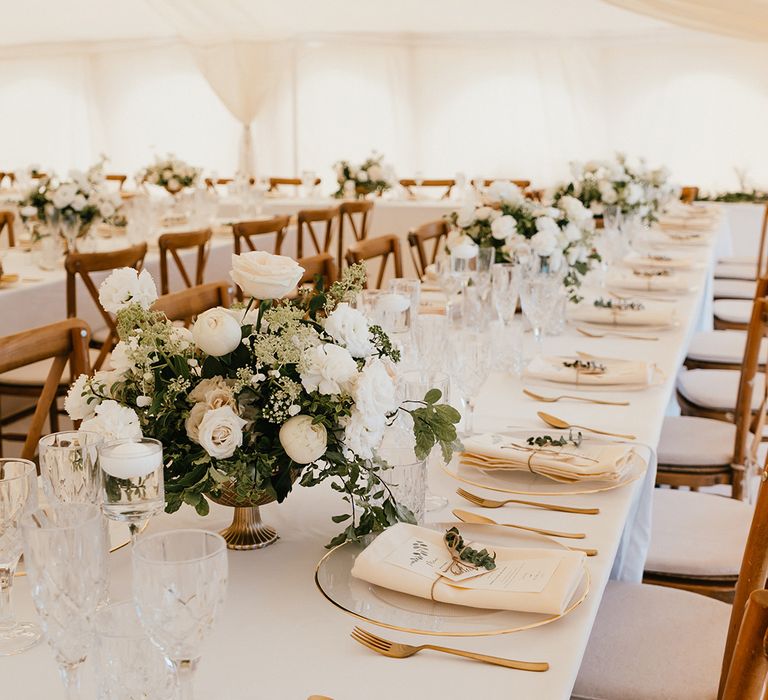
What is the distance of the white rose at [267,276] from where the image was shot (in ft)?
4.49

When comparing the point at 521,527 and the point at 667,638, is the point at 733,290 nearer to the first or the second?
the point at 667,638

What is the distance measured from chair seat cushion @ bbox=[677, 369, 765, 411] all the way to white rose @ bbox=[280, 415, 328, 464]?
2332 mm

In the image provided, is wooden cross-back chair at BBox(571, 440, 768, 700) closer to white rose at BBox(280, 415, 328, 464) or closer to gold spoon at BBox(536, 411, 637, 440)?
gold spoon at BBox(536, 411, 637, 440)

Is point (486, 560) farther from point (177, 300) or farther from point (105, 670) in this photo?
point (177, 300)

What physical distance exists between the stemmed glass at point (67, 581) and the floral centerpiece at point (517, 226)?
223cm

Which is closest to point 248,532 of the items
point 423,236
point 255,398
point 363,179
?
point 255,398

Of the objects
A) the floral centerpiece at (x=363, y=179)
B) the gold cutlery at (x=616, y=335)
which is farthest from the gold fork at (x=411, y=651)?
the floral centerpiece at (x=363, y=179)

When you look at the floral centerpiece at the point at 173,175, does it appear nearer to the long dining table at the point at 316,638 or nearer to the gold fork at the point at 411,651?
the long dining table at the point at 316,638

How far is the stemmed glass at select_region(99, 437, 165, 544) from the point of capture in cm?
127

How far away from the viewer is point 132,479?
1.28 meters

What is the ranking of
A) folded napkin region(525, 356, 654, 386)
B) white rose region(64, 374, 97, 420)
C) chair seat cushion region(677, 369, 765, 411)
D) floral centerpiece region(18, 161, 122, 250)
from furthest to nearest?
1. floral centerpiece region(18, 161, 122, 250)
2. chair seat cushion region(677, 369, 765, 411)
3. folded napkin region(525, 356, 654, 386)
4. white rose region(64, 374, 97, 420)

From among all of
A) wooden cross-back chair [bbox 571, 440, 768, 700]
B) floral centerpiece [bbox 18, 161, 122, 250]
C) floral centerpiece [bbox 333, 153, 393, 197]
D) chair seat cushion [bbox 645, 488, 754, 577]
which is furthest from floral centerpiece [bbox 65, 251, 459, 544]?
floral centerpiece [bbox 333, 153, 393, 197]

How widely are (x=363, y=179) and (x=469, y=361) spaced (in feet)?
21.0

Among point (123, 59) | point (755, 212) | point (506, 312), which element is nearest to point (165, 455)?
point (506, 312)
